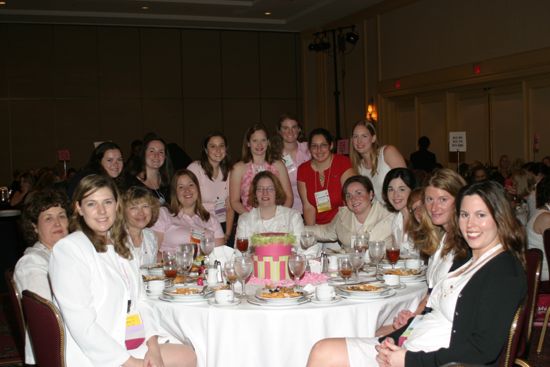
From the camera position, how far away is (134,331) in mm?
2910

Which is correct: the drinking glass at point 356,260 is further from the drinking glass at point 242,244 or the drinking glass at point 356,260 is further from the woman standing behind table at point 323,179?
the woman standing behind table at point 323,179

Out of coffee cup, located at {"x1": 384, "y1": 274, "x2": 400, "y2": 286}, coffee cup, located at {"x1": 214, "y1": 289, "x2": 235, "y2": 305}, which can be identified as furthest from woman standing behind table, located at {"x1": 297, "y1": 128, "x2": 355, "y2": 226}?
coffee cup, located at {"x1": 214, "y1": 289, "x2": 235, "y2": 305}

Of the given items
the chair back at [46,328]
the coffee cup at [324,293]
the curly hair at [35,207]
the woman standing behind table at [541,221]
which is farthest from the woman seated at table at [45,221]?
the woman standing behind table at [541,221]

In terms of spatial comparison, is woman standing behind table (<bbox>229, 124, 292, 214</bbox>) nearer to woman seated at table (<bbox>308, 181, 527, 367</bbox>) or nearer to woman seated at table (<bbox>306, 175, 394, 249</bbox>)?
woman seated at table (<bbox>306, 175, 394, 249</bbox>)

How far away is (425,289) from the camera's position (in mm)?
3436

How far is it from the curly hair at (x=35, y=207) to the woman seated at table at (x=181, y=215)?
1.49 m

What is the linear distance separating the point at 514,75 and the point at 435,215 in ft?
24.8

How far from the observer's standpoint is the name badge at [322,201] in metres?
5.57

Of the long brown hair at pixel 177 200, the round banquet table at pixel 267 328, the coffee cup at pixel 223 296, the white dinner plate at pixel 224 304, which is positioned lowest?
the round banquet table at pixel 267 328

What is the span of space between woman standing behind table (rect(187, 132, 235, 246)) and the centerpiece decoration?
2210mm

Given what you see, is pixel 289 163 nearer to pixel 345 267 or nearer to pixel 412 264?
pixel 412 264

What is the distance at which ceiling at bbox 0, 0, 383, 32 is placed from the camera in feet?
40.2

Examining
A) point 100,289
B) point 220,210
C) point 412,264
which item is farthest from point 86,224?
point 220,210

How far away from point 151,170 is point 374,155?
192 centimetres
